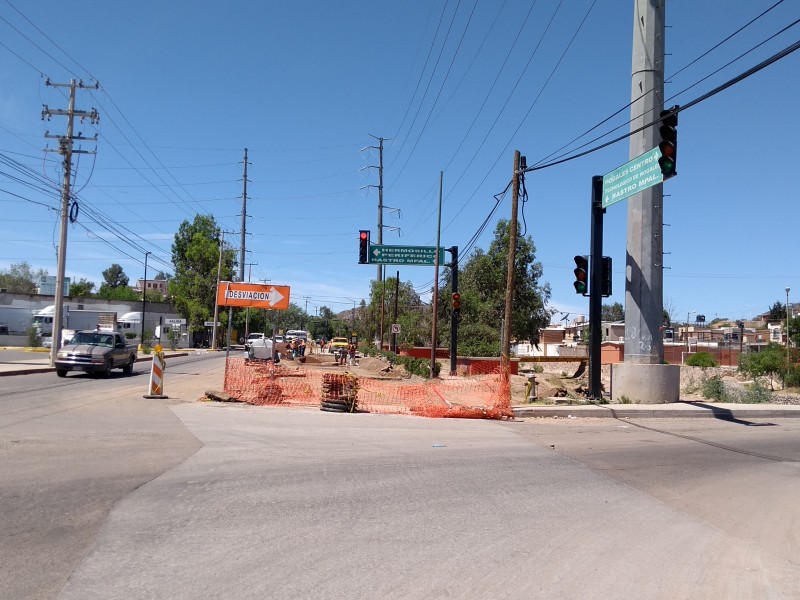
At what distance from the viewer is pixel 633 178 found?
55.7ft

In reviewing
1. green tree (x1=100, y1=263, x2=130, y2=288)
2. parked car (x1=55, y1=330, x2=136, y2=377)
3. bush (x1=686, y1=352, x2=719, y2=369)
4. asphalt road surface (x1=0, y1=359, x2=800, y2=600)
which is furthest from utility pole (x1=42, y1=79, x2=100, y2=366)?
green tree (x1=100, y1=263, x2=130, y2=288)

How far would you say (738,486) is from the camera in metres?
9.27

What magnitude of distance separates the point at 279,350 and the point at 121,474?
116 feet

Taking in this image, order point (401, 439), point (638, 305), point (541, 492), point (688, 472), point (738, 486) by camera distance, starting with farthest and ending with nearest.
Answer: point (638, 305)
point (401, 439)
point (688, 472)
point (738, 486)
point (541, 492)

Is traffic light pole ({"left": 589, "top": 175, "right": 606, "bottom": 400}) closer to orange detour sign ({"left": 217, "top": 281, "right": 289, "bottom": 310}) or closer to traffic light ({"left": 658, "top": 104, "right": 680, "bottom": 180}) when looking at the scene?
traffic light ({"left": 658, "top": 104, "right": 680, "bottom": 180})

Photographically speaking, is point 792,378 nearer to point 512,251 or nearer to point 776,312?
point 512,251

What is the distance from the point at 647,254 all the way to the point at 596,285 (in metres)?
1.64

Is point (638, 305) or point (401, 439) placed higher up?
point (638, 305)

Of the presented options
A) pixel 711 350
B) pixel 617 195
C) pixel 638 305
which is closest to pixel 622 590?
pixel 617 195

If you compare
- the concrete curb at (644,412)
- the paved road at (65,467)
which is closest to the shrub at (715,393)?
the concrete curb at (644,412)

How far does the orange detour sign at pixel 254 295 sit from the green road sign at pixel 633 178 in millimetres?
10338

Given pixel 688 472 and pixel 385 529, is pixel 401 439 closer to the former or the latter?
pixel 688 472

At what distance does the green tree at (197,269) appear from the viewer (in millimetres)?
81625

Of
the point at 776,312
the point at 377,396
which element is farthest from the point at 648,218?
the point at 776,312
